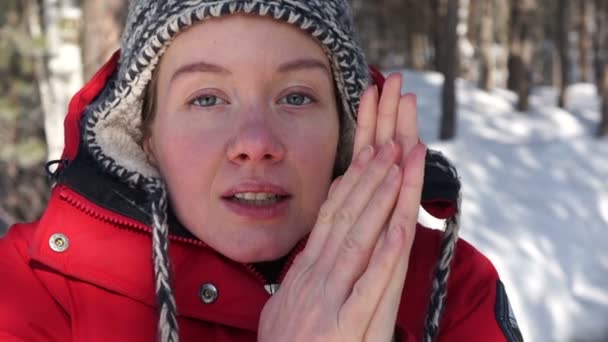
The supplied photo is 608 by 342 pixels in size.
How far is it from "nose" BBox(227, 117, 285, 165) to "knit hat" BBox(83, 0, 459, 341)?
0.20 metres

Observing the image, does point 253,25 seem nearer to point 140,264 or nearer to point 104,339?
point 140,264

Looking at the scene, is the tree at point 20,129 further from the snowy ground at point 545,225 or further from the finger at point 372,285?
the finger at point 372,285

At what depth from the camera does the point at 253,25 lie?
165cm

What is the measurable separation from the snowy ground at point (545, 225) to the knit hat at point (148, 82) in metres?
4.29

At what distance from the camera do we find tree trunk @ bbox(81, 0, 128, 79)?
661cm

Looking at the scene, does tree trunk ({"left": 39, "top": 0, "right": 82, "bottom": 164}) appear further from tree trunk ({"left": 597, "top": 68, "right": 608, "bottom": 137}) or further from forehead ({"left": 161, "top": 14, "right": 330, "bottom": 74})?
tree trunk ({"left": 597, "top": 68, "right": 608, "bottom": 137})

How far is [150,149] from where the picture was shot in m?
1.91

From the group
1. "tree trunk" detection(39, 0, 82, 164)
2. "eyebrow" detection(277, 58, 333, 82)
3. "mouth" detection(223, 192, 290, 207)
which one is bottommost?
"tree trunk" detection(39, 0, 82, 164)

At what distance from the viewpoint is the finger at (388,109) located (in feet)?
4.62

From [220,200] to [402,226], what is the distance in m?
0.43

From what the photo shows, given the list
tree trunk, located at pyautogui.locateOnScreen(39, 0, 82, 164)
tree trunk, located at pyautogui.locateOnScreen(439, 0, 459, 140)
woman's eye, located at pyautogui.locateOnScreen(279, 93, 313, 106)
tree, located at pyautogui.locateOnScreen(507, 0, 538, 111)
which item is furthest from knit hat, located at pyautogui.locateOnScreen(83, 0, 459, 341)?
tree, located at pyautogui.locateOnScreen(507, 0, 538, 111)

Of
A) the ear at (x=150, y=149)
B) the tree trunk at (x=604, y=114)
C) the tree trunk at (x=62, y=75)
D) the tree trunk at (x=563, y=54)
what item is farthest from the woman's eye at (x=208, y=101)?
the tree trunk at (x=563, y=54)

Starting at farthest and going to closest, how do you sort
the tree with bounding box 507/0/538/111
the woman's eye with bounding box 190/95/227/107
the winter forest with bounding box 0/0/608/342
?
the tree with bounding box 507/0/538/111, the winter forest with bounding box 0/0/608/342, the woman's eye with bounding box 190/95/227/107

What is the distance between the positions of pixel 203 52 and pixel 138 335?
55 cm
